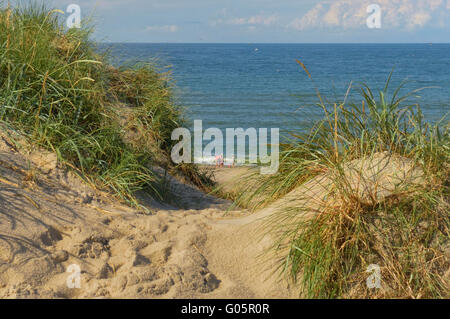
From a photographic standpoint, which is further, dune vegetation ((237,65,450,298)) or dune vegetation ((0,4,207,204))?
dune vegetation ((0,4,207,204))

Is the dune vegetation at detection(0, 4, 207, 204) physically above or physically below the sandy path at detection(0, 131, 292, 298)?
above

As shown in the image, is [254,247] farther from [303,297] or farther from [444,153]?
[444,153]

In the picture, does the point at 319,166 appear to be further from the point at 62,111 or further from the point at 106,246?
the point at 62,111

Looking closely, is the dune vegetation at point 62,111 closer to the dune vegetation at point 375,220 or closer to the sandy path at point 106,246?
the sandy path at point 106,246

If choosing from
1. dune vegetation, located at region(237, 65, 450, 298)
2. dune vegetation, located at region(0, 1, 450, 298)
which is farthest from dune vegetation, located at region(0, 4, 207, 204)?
dune vegetation, located at region(237, 65, 450, 298)

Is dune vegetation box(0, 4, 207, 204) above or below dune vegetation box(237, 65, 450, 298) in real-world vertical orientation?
above

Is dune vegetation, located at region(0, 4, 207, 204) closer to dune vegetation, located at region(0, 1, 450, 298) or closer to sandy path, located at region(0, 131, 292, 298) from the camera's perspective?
dune vegetation, located at region(0, 1, 450, 298)

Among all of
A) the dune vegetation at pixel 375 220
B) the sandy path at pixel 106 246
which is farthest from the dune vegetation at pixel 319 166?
the sandy path at pixel 106 246

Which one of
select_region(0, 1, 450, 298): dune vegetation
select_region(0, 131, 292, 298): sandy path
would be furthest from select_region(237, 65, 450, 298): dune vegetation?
select_region(0, 131, 292, 298): sandy path

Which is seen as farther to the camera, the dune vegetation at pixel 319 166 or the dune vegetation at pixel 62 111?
the dune vegetation at pixel 62 111

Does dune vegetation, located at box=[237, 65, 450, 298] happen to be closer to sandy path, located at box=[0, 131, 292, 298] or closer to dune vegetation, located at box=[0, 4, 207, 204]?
sandy path, located at box=[0, 131, 292, 298]

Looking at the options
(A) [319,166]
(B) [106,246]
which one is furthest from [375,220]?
(B) [106,246]
